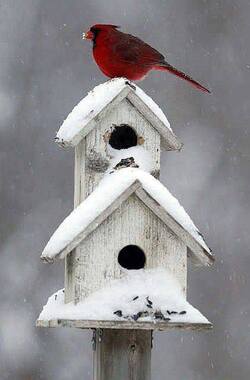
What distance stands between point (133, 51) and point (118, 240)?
790mm

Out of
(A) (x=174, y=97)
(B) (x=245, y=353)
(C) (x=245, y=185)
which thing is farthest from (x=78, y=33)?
(B) (x=245, y=353)

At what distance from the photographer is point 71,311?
17.7 feet

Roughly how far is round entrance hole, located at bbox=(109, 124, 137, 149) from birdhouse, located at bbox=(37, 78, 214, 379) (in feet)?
0.08

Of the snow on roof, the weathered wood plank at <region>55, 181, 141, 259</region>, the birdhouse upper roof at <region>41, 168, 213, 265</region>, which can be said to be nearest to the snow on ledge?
the birdhouse upper roof at <region>41, 168, 213, 265</region>

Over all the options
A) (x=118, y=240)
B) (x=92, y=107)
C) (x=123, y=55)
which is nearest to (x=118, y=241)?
(x=118, y=240)

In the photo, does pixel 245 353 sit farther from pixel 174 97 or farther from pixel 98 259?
pixel 98 259

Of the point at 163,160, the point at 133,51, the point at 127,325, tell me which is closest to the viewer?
the point at 127,325

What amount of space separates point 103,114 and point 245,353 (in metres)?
7.19

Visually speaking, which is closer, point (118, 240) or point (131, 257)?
point (118, 240)

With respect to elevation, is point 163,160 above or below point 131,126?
above

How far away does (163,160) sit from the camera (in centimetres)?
1350

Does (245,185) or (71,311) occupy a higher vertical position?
(245,185)

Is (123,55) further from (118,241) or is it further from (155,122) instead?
(118,241)

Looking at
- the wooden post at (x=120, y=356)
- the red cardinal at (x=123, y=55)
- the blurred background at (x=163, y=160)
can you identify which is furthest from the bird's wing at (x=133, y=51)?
the blurred background at (x=163, y=160)
